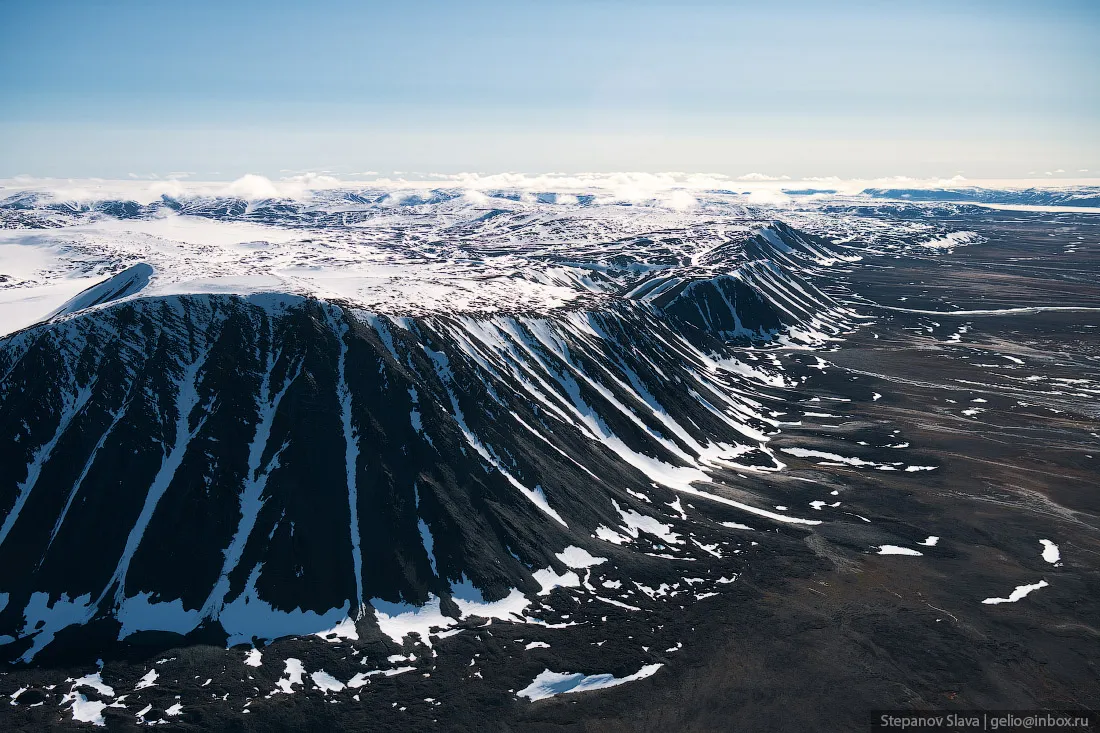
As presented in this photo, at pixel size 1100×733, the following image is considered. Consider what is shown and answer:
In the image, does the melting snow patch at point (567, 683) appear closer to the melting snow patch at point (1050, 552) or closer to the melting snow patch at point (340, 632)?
the melting snow patch at point (340, 632)

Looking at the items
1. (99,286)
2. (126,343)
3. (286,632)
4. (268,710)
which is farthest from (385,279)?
(268,710)

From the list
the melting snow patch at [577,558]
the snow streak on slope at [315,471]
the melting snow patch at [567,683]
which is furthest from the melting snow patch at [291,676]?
the melting snow patch at [577,558]

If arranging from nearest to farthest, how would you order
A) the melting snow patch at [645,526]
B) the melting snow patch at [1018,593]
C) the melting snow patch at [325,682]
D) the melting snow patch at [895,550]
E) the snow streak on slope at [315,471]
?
the melting snow patch at [325,682] → the snow streak on slope at [315,471] → the melting snow patch at [1018,593] → the melting snow patch at [895,550] → the melting snow patch at [645,526]

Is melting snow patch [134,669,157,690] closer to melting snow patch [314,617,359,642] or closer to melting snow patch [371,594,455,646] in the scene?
melting snow patch [314,617,359,642]

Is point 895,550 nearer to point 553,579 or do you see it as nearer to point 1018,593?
point 1018,593

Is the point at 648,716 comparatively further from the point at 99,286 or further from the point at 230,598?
the point at 99,286

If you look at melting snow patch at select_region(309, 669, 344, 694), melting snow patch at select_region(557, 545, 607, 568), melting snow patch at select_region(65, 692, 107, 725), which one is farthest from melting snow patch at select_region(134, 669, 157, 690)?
melting snow patch at select_region(557, 545, 607, 568)

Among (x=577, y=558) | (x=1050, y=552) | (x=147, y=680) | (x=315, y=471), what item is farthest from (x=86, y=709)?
(x=1050, y=552)

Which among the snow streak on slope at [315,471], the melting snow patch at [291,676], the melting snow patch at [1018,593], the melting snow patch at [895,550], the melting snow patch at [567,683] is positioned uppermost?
the snow streak on slope at [315,471]
